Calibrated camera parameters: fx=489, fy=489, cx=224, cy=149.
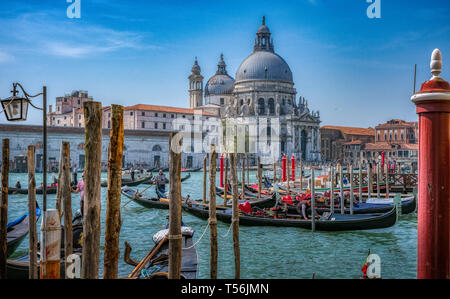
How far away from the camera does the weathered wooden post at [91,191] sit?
2717mm

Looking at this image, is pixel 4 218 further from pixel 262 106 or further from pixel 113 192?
pixel 262 106

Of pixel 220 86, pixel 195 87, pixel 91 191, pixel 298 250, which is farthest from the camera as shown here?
pixel 195 87

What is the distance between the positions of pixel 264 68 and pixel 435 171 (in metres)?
38.8

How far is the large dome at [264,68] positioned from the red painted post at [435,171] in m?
38.5

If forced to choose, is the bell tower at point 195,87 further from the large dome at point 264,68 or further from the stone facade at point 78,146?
the stone facade at point 78,146

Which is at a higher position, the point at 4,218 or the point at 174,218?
the point at 174,218

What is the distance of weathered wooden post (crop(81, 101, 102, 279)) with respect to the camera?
2.72 meters

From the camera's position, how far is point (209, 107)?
4206cm

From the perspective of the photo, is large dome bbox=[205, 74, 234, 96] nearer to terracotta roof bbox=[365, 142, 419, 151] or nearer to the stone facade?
the stone facade

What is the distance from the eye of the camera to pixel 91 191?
2.74m

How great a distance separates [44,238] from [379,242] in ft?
17.2

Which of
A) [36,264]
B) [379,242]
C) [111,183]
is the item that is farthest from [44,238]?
[379,242]

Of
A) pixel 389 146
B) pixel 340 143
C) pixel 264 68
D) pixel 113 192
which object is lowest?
pixel 113 192

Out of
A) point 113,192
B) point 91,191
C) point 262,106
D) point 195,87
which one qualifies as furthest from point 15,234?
point 195,87
